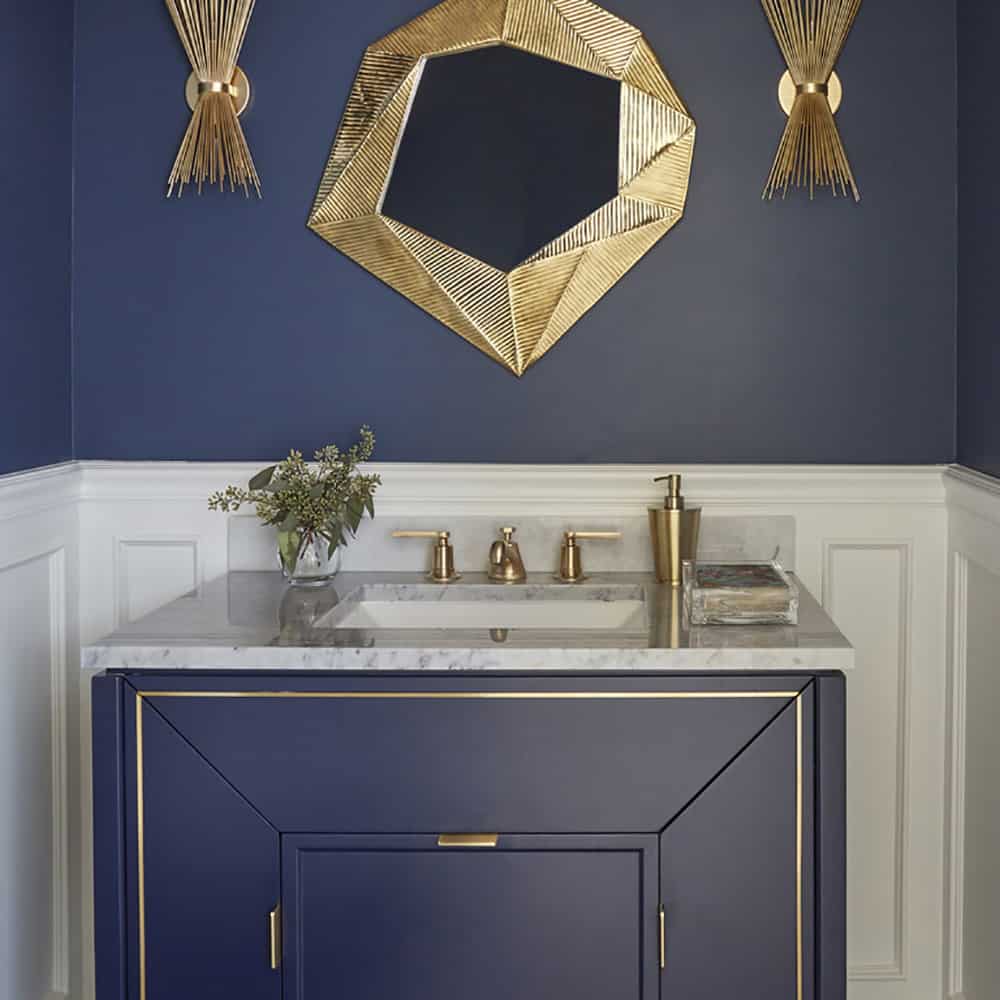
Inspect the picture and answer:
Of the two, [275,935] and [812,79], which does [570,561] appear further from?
[812,79]

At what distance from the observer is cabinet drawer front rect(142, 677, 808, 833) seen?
1729 mm

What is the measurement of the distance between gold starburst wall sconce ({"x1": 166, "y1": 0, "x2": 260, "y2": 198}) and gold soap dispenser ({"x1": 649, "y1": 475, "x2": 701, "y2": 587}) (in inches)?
38.2

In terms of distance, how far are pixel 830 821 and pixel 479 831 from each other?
18.3 inches

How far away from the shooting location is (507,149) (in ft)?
7.79

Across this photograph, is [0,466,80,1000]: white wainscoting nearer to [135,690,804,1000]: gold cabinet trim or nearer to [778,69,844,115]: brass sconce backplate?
[135,690,804,1000]: gold cabinet trim

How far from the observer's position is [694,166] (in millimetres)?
2381

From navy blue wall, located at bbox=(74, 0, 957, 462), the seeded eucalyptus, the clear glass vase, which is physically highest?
navy blue wall, located at bbox=(74, 0, 957, 462)

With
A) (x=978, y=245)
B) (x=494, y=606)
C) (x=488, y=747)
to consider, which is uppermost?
(x=978, y=245)

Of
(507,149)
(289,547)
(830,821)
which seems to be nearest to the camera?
(830,821)

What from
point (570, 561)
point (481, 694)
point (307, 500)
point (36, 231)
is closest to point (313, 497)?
point (307, 500)

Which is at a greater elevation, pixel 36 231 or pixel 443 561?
pixel 36 231

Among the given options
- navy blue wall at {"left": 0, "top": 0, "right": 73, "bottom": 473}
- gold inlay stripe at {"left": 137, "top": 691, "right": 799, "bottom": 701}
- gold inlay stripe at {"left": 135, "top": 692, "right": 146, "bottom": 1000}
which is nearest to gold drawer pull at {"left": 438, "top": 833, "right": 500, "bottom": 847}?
gold inlay stripe at {"left": 137, "top": 691, "right": 799, "bottom": 701}

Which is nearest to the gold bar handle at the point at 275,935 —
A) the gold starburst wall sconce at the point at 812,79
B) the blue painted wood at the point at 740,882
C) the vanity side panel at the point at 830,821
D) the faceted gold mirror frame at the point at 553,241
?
the blue painted wood at the point at 740,882

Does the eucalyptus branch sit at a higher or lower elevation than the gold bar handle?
higher
